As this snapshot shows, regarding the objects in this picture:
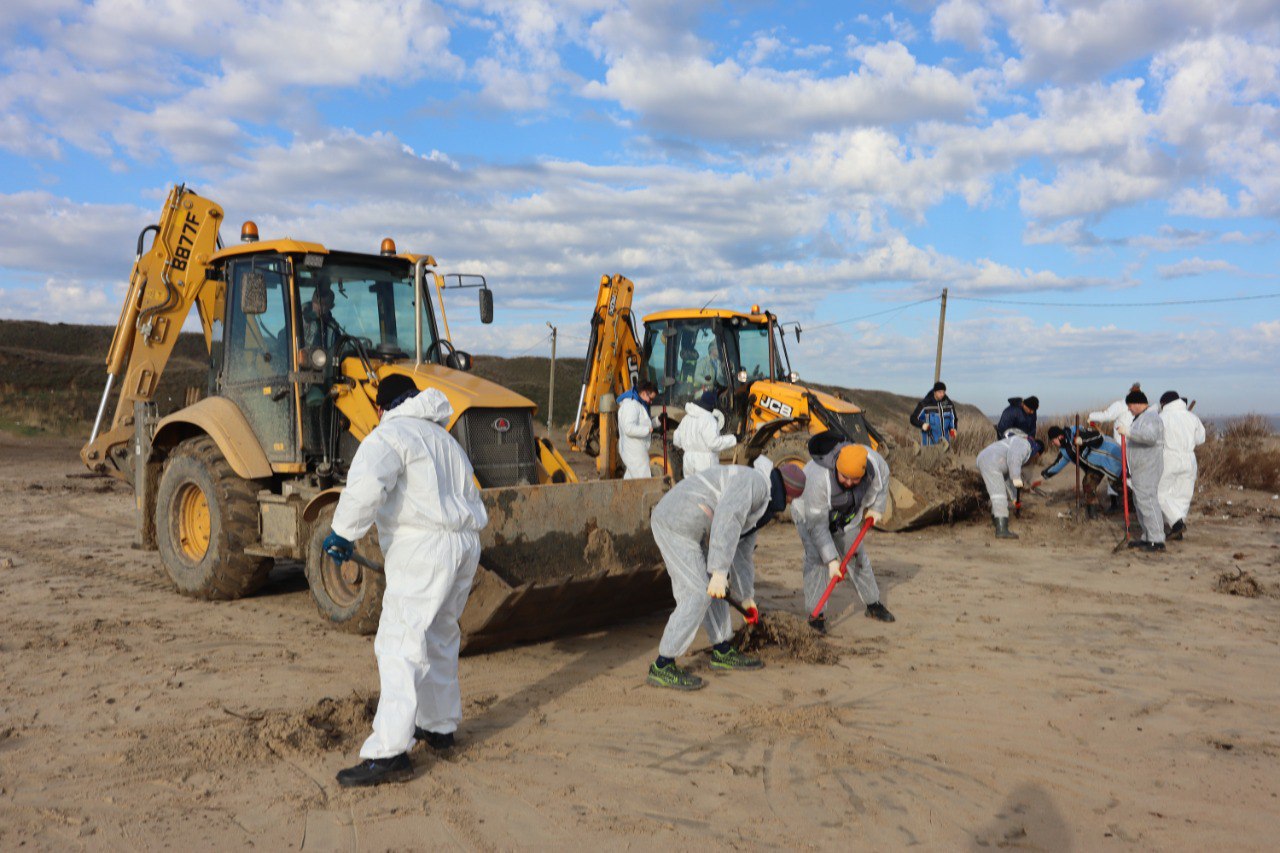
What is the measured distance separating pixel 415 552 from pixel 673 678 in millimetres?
2138

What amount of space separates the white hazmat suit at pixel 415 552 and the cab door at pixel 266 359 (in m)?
3.57

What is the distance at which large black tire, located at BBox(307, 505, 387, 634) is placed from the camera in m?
6.91

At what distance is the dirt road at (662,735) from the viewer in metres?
4.29

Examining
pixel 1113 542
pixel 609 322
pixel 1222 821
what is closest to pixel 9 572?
pixel 609 322

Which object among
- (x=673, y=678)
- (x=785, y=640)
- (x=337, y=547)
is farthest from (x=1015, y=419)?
(x=337, y=547)

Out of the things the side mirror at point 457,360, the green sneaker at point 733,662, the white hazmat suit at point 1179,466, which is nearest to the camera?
the green sneaker at point 733,662

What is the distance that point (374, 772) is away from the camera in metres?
4.59

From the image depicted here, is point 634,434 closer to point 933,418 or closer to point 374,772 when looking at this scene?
point 933,418

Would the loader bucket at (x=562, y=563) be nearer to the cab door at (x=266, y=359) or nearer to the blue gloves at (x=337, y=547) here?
the blue gloves at (x=337, y=547)

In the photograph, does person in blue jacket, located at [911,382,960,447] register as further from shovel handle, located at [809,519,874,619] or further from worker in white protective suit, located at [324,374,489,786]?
worker in white protective suit, located at [324,374,489,786]

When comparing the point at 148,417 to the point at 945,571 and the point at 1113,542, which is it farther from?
the point at 1113,542

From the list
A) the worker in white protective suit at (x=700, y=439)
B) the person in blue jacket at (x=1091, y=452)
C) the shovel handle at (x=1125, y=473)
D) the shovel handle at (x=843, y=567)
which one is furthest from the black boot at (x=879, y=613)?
the person in blue jacket at (x=1091, y=452)

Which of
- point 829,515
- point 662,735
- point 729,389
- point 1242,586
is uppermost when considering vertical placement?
point 729,389

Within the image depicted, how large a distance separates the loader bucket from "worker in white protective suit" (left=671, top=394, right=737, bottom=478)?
11.3 feet
